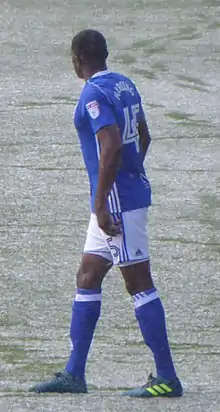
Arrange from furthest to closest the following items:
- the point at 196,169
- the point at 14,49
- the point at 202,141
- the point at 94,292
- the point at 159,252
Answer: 1. the point at 14,49
2. the point at 202,141
3. the point at 196,169
4. the point at 159,252
5. the point at 94,292

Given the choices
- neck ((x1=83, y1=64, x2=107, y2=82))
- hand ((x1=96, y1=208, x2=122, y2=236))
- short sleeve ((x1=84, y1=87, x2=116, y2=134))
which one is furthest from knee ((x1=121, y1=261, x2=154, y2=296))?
neck ((x1=83, y1=64, x2=107, y2=82))

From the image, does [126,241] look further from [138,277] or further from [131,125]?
[131,125]

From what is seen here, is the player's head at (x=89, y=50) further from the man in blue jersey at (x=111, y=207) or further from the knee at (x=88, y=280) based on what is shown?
the knee at (x=88, y=280)

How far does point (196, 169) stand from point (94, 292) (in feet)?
14.6

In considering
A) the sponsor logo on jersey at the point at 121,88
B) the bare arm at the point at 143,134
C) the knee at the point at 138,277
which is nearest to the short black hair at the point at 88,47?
the sponsor logo on jersey at the point at 121,88

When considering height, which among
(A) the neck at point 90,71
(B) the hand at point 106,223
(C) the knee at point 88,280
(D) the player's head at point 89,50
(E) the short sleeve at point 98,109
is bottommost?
(C) the knee at point 88,280

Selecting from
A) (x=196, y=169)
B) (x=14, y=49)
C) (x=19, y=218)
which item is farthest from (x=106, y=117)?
(x=14, y=49)

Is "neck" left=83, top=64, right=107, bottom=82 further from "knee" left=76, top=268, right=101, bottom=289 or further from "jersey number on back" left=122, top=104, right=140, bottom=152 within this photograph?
"knee" left=76, top=268, right=101, bottom=289

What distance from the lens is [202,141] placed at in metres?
10.1

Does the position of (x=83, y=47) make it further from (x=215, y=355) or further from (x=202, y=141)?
(x=202, y=141)

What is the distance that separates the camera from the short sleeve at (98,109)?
485 centimetres

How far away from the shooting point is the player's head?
5.04 metres

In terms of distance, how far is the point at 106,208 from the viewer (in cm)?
495

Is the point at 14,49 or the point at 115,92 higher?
the point at 115,92
